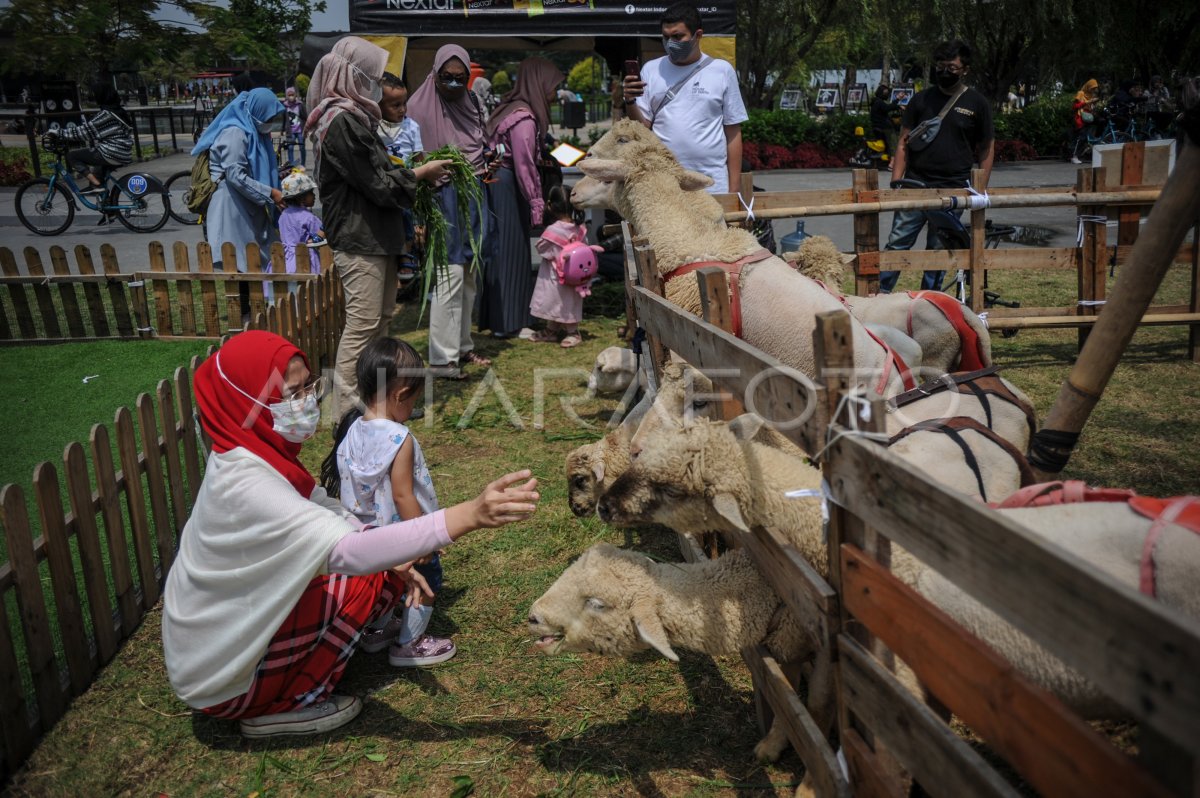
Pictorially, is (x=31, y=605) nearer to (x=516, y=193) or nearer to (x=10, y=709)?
(x=10, y=709)

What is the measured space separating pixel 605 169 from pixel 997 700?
3777 mm

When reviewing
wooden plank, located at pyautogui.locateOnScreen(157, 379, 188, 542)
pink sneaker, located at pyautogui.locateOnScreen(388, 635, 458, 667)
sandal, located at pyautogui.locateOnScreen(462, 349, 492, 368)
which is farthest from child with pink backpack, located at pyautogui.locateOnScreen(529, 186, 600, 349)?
pink sneaker, located at pyautogui.locateOnScreen(388, 635, 458, 667)

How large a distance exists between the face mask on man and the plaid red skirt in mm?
4796

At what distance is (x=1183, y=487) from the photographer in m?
5.45

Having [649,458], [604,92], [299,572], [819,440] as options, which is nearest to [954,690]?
[819,440]

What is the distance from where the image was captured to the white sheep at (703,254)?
159 inches

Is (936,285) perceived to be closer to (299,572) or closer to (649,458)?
(649,458)

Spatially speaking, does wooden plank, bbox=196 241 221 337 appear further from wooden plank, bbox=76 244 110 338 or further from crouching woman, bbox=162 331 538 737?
crouching woman, bbox=162 331 538 737

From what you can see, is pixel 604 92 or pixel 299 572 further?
pixel 604 92

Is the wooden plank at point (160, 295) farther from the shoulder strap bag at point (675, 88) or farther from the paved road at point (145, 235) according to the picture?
the shoulder strap bag at point (675, 88)

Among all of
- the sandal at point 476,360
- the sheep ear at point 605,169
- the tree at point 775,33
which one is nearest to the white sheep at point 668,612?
the sheep ear at point 605,169

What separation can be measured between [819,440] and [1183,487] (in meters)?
4.43

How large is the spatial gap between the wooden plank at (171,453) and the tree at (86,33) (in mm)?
4050

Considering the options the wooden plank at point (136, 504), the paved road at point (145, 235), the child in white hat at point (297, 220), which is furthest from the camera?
the paved road at point (145, 235)
